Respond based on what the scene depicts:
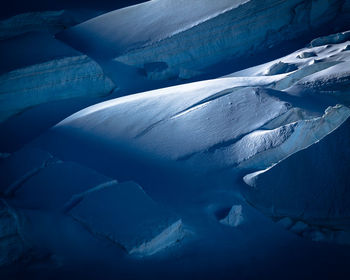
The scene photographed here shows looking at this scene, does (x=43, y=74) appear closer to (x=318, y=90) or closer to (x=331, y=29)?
(x=318, y=90)

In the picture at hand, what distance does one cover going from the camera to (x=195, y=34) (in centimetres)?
303

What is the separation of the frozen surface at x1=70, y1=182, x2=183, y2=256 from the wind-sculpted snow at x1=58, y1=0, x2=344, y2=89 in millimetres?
1696

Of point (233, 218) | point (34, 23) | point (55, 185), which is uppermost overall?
point (34, 23)

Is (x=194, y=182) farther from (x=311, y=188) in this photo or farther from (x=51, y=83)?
(x=51, y=83)

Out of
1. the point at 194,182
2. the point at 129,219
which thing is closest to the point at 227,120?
the point at 194,182

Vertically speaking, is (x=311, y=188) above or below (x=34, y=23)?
below

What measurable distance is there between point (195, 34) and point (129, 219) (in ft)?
7.91

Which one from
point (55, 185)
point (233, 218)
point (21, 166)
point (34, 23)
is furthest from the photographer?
point (34, 23)

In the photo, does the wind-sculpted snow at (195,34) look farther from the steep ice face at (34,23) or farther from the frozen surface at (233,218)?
the frozen surface at (233,218)

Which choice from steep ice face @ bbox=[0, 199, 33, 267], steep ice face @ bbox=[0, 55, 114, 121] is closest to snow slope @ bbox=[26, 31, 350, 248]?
steep ice face @ bbox=[0, 199, 33, 267]

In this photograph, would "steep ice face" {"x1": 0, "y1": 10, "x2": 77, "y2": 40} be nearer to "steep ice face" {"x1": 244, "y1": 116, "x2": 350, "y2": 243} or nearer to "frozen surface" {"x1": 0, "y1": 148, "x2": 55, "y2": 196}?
"frozen surface" {"x1": 0, "y1": 148, "x2": 55, "y2": 196}

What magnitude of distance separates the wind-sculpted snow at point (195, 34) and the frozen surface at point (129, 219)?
1696 millimetres

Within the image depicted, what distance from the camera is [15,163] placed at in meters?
2.08

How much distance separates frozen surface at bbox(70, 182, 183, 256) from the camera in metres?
1.39
